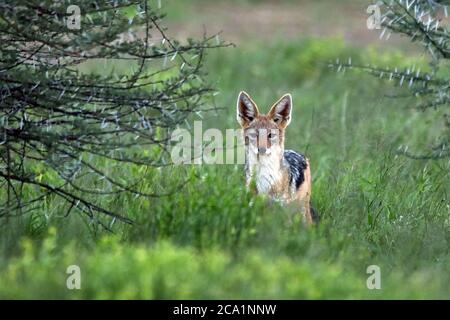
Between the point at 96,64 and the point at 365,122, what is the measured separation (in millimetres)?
4590

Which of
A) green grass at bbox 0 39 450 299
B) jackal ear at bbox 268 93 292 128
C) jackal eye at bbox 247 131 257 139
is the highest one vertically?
jackal ear at bbox 268 93 292 128

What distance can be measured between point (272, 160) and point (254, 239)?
1309 mm

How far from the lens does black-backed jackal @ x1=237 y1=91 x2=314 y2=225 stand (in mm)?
8430

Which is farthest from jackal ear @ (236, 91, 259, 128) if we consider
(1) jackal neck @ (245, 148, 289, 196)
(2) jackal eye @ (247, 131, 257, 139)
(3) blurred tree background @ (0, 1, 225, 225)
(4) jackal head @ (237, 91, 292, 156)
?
(3) blurred tree background @ (0, 1, 225, 225)

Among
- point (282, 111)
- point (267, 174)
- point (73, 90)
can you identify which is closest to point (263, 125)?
point (282, 111)

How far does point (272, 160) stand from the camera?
27.8ft

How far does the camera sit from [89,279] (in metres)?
6.39

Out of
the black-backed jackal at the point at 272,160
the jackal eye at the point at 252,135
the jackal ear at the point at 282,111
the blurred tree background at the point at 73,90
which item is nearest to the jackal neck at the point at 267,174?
the black-backed jackal at the point at 272,160

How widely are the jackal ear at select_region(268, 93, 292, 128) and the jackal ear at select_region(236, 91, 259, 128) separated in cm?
13

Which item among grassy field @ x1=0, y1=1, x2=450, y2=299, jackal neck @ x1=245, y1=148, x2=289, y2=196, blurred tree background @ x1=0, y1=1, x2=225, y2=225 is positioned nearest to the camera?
grassy field @ x1=0, y1=1, x2=450, y2=299

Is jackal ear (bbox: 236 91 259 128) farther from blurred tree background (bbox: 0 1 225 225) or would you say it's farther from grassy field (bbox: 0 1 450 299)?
blurred tree background (bbox: 0 1 225 225)
